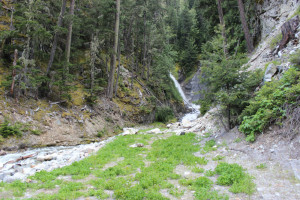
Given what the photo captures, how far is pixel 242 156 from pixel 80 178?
17.2 ft

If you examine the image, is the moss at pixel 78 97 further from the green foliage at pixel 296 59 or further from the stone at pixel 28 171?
the green foliage at pixel 296 59

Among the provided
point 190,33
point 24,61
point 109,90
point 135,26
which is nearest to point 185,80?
point 190,33

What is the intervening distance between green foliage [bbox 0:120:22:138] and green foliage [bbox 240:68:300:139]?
10295mm

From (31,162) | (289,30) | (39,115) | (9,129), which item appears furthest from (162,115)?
(31,162)

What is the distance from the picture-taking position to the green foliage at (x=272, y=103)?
5.54 metres

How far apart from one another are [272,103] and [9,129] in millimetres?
11327

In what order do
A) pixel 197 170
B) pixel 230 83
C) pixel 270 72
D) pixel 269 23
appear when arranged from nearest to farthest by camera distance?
1. pixel 197 170
2. pixel 270 72
3. pixel 230 83
4. pixel 269 23

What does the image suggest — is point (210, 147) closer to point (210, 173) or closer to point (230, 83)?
point (210, 173)

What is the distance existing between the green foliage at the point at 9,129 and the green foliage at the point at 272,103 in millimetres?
10295

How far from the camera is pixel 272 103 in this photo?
591 cm

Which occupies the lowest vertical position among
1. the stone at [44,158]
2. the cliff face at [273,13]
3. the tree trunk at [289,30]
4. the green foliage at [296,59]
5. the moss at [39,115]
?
the stone at [44,158]

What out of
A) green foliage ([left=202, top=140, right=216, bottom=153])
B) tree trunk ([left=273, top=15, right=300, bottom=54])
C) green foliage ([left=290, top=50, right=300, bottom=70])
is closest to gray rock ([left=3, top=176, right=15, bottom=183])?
green foliage ([left=202, top=140, right=216, bottom=153])

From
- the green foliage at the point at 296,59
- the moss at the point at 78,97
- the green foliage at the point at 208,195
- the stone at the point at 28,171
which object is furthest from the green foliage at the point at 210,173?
the moss at the point at 78,97

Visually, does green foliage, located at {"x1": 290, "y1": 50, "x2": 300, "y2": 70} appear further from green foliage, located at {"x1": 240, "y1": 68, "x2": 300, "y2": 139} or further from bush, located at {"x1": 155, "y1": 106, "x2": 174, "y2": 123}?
bush, located at {"x1": 155, "y1": 106, "x2": 174, "y2": 123}
